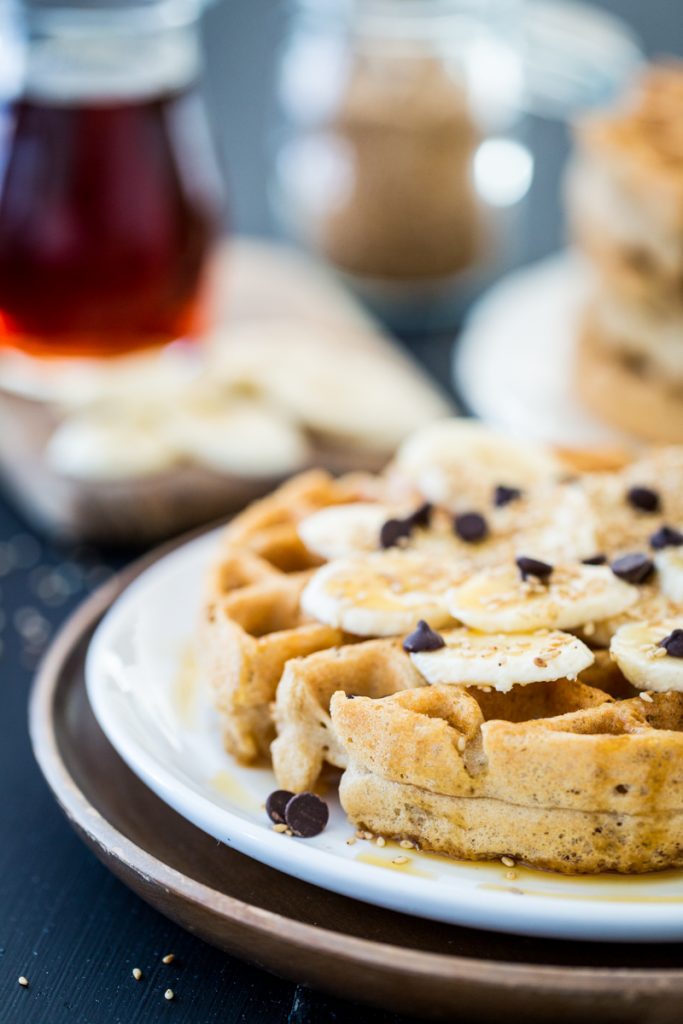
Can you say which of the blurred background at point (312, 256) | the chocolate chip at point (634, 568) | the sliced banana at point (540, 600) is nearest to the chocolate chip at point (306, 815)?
the sliced banana at point (540, 600)

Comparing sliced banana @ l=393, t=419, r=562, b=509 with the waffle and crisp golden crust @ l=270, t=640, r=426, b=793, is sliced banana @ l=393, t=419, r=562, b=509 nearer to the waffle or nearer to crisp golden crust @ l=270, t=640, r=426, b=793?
the waffle

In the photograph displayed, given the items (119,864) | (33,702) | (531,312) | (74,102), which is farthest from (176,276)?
(119,864)

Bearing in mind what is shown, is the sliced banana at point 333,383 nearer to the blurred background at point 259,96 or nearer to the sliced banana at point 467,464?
the sliced banana at point 467,464

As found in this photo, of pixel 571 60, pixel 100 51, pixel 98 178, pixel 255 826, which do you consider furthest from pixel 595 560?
pixel 571 60

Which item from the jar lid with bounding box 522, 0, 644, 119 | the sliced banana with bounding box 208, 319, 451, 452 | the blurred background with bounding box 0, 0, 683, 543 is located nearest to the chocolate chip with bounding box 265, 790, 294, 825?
the blurred background with bounding box 0, 0, 683, 543

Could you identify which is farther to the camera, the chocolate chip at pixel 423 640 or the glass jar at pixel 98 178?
the glass jar at pixel 98 178

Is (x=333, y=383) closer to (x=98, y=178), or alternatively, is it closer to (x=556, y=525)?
(x=98, y=178)

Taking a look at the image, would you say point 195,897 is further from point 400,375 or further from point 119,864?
point 400,375
